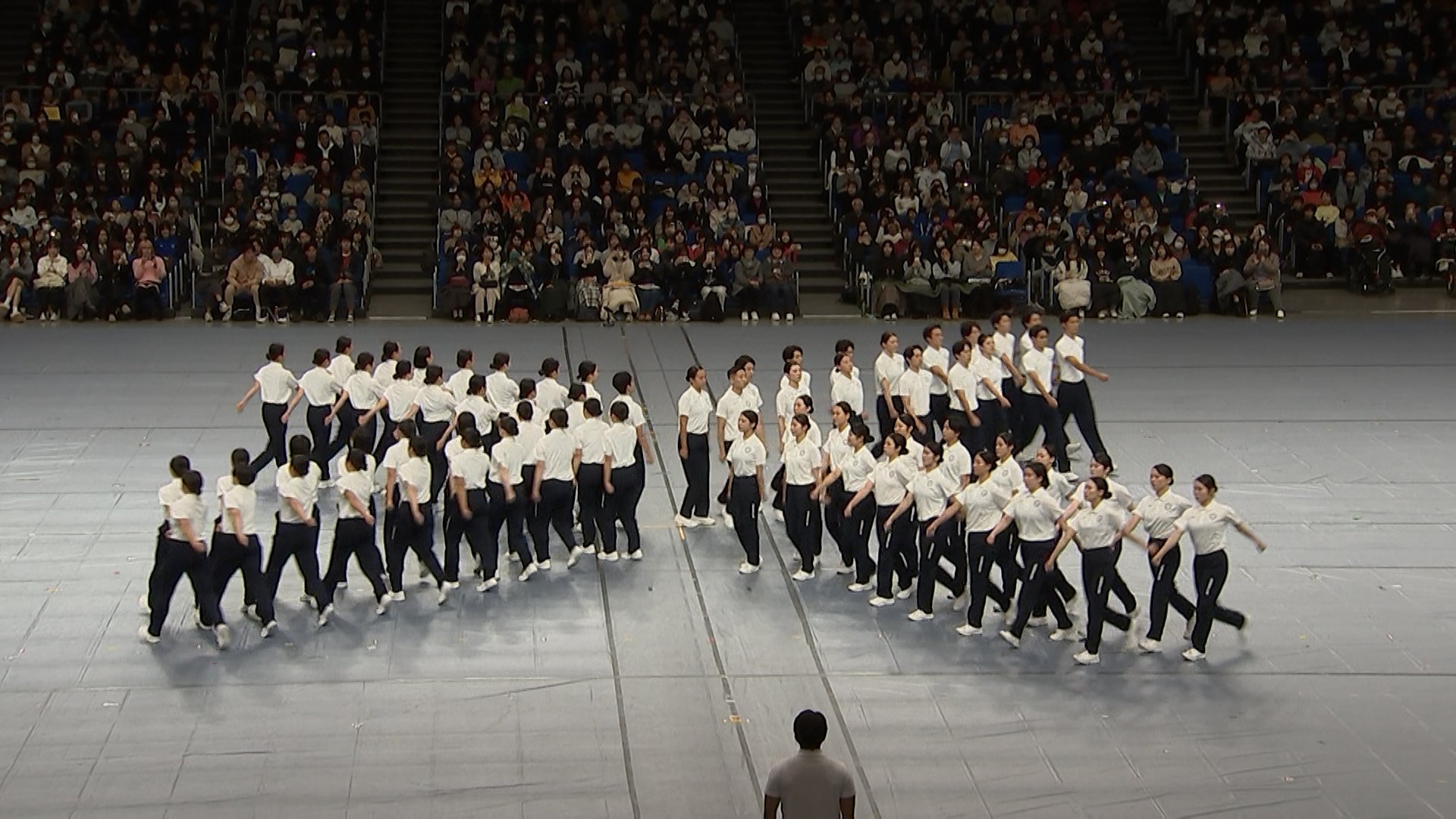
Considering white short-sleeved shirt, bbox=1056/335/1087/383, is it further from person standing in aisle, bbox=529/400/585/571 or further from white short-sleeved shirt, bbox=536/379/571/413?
person standing in aisle, bbox=529/400/585/571

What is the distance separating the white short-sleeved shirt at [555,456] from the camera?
12.3 m

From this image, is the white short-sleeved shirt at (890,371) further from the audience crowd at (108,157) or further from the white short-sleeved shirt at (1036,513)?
the audience crowd at (108,157)

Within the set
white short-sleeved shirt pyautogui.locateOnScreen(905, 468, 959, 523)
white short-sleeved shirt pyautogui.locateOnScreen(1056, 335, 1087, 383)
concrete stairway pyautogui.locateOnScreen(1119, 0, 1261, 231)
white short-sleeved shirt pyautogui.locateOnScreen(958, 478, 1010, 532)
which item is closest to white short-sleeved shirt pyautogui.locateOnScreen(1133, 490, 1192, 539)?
white short-sleeved shirt pyautogui.locateOnScreen(958, 478, 1010, 532)

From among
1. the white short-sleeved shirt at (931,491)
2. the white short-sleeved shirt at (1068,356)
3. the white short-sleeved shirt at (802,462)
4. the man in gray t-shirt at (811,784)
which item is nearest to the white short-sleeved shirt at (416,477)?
the white short-sleeved shirt at (802,462)

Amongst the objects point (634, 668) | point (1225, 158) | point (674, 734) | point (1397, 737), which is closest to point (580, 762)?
point (674, 734)

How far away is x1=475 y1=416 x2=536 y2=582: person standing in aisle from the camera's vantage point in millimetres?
12094

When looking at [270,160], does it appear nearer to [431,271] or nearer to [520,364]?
[431,271]

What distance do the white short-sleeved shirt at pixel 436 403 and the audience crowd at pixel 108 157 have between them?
973 centimetres

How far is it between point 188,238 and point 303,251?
73.6 inches

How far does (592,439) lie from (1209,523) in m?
4.49

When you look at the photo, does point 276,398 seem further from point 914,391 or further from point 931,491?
point 931,491

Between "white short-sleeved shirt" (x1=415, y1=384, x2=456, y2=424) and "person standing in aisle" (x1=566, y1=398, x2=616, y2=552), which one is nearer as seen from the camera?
"person standing in aisle" (x1=566, y1=398, x2=616, y2=552)

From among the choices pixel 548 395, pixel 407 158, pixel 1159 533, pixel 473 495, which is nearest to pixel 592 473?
pixel 473 495

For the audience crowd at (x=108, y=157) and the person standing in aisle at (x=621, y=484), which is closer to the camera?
the person standing in aisle at (x=621, y=484)
